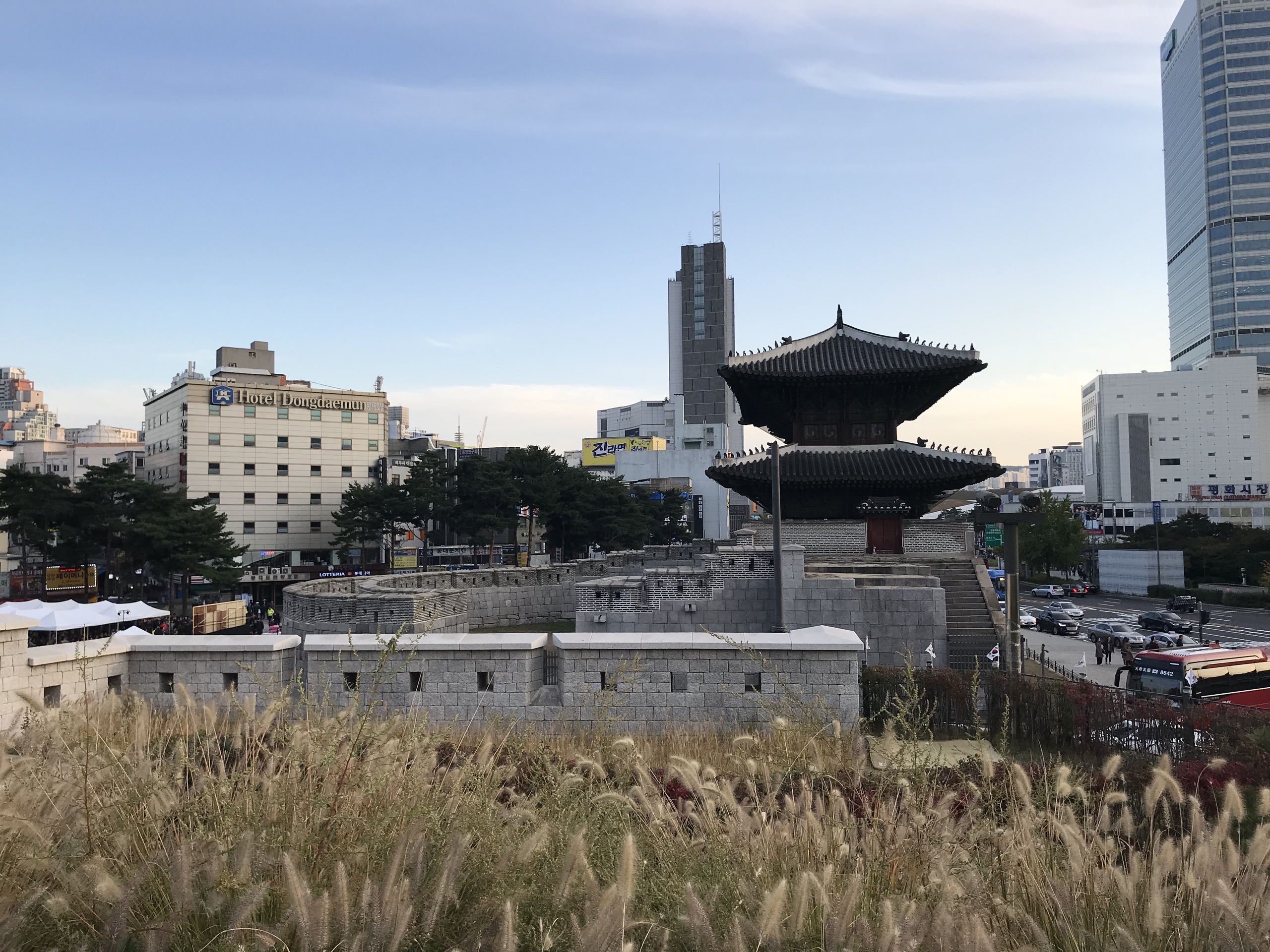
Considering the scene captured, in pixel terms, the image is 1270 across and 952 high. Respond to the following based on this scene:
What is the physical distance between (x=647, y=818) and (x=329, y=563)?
175ft

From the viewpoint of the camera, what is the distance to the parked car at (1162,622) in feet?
126

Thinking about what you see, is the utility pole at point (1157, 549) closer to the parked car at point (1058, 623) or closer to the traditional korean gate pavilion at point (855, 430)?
the parked car at point (1058, 623)

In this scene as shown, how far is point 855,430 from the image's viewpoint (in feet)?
85.4

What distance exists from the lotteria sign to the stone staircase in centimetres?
4239

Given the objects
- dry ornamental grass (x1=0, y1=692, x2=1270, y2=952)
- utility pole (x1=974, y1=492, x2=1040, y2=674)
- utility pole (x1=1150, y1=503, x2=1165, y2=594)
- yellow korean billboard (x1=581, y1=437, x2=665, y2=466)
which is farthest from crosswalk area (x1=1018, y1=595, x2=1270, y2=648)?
yellow korean billboard (x1=581, y1=437, x2=665, y2=466)

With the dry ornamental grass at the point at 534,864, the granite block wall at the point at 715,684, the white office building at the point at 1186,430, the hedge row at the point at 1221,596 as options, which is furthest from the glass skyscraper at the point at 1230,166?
the dry ornamental grass at the point at 534,864

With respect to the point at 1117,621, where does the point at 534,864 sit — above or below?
above

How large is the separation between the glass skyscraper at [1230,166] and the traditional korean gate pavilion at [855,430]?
115 meters

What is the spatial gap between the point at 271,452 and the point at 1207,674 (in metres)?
48.4

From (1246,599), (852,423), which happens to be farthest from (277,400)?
(1246,599)

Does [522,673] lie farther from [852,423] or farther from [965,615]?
[852,423]

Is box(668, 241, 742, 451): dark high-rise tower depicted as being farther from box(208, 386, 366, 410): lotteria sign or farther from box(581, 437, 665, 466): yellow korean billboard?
box(208, 386, 366, 410): lotteria sign

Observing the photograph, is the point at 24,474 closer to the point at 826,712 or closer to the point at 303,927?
the point at 826,712

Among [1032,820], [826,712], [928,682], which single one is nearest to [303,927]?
[1032,820]
